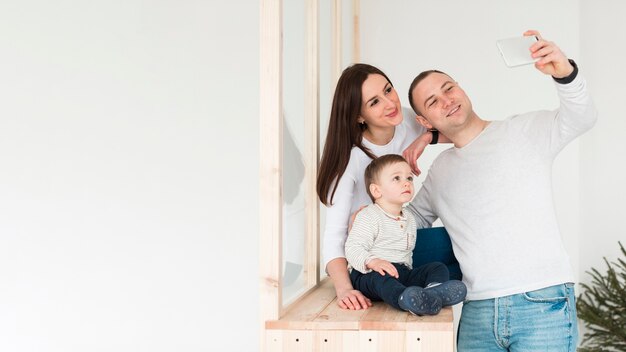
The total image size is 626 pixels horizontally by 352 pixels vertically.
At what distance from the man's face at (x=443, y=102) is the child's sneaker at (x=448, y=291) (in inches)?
20.0

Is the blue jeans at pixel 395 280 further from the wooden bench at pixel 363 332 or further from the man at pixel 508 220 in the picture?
the man at pixel 508 220

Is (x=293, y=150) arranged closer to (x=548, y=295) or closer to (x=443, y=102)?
(x=443, y=102)

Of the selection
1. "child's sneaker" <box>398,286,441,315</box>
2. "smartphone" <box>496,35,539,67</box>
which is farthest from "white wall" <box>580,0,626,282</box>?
"child's sneaker" <box>398,286,441,315</box>

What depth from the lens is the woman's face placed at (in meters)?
2.32

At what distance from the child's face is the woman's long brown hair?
196 mm

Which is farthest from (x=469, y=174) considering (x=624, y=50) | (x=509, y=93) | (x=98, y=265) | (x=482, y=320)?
(x=98, y=265)

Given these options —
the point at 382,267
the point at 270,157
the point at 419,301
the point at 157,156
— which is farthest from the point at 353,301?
the point at 157,156

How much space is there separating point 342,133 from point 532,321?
29.8 inches

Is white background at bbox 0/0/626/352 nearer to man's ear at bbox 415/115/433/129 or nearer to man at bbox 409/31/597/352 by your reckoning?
man's ear at bbox 415/115/433/129

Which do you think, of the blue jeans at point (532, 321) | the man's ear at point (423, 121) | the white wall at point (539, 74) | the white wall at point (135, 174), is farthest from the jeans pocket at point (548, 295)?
the white wall at point (135, 174)

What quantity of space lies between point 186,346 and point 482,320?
9.19 feet

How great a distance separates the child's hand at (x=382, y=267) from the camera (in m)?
2.02

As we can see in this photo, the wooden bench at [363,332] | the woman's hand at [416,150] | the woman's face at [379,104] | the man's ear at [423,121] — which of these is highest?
the woman's face at [379,104]

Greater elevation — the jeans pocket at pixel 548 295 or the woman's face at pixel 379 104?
the woman's face at pixel 379 104
